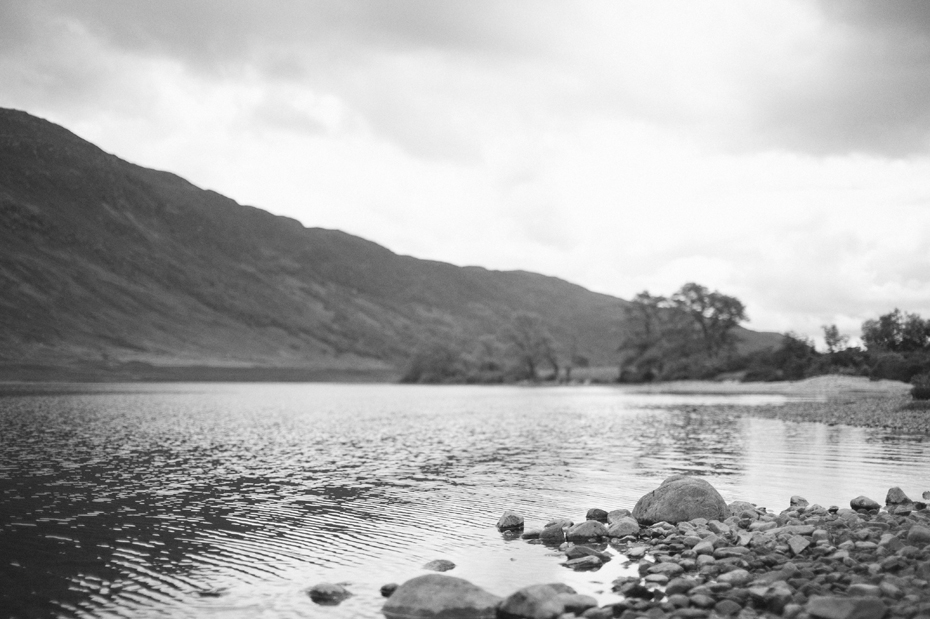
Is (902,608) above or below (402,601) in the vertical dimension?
above

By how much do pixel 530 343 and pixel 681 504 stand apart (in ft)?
560

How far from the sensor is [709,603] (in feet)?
43.8

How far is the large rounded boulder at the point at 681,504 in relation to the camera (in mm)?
21453

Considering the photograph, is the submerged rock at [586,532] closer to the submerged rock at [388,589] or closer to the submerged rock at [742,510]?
the submerged rock at [742,510]

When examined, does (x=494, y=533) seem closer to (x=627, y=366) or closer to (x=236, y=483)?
(x=236, y=483)

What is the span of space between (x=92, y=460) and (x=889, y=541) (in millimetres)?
35882

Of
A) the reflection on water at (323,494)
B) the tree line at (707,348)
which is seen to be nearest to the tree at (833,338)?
the tree line at (707,348)

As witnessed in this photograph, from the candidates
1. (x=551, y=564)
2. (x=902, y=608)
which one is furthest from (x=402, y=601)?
(x=902, y=608)

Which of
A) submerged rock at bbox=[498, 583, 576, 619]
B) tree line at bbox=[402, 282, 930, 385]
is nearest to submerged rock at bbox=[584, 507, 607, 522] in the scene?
submerged rock at bbox=[498, 583, 576, 619]

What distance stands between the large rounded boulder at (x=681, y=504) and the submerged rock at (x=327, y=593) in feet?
34.6

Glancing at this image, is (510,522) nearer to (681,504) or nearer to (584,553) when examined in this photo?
(584,553)

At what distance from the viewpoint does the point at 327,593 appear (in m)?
15.1

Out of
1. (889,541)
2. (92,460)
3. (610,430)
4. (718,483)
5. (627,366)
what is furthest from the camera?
(627,366)

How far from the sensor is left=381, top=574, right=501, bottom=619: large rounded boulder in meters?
13.9
